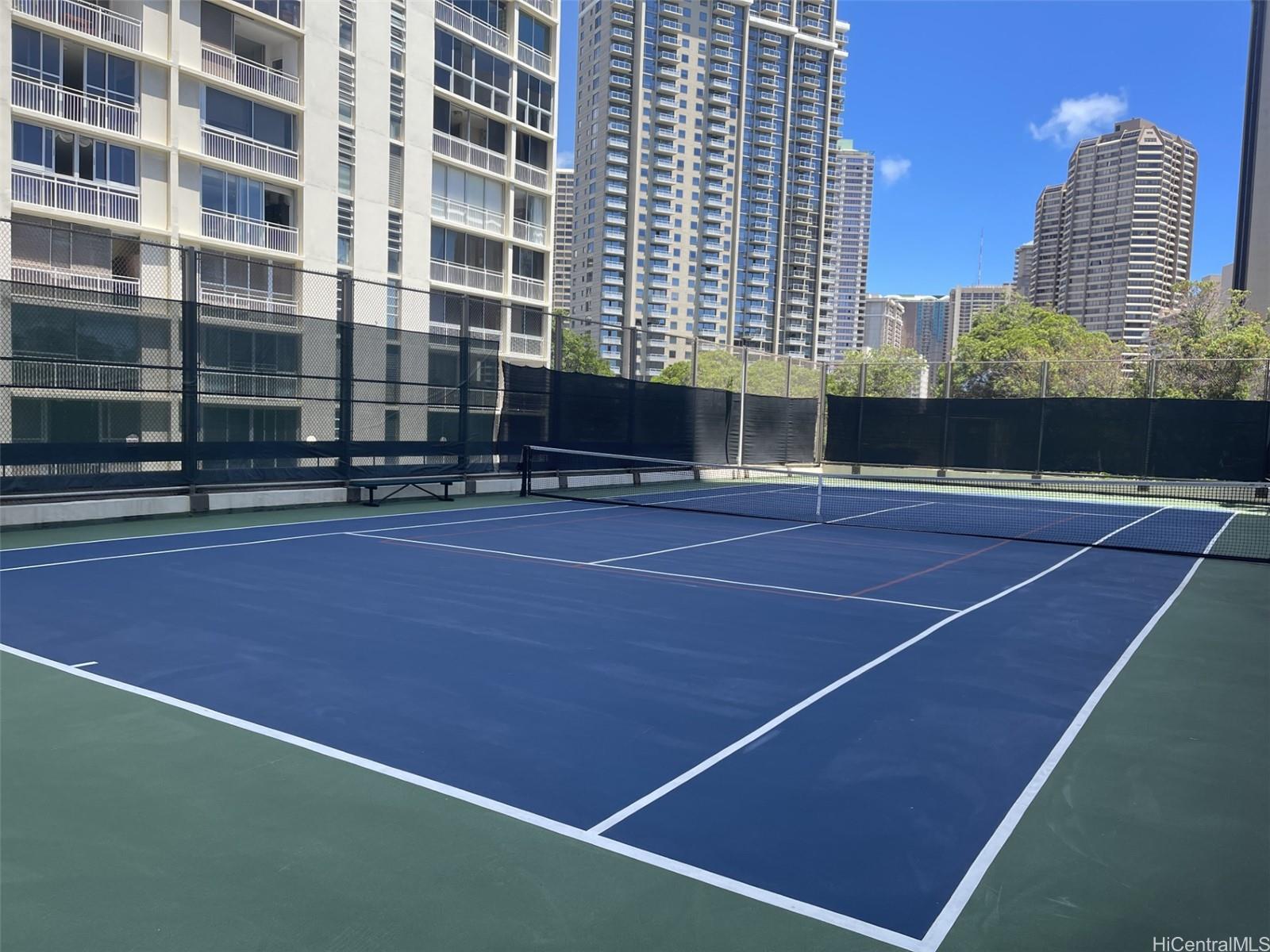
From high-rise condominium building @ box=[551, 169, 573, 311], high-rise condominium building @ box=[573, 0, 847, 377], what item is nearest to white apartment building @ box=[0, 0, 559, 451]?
high-rise condominium building @ box=[573, 0, 847, 377]

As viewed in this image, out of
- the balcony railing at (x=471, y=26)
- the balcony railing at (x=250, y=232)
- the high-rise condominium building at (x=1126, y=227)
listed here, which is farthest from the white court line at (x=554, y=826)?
the high-rise condominium building at (x=1126, y=227)

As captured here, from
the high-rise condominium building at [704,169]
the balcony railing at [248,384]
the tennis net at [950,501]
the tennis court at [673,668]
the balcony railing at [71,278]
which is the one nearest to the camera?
the tennis court at [673,668]

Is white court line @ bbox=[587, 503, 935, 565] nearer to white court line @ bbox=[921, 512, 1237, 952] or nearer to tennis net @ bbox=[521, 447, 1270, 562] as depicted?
tennis net @ bbox=[521, 447, 1270, 562]

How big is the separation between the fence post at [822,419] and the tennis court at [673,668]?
48.8ft

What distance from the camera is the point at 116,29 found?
1030 inches

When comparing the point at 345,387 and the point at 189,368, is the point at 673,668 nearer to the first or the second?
the point at 189,368

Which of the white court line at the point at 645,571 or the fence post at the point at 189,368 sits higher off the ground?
the fence post at the point at 189,368

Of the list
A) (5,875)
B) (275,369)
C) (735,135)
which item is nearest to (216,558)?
(275,369)

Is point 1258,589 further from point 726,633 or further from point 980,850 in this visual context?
point 980,850

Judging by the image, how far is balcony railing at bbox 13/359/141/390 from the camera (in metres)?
10.4

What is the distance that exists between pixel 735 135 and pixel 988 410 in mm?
113930

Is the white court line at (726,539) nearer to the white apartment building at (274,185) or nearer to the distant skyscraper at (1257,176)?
the white apartment building at (274,185)

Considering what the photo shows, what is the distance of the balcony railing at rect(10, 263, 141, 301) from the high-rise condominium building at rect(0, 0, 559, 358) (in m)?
0.09

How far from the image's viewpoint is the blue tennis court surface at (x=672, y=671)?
3.48 metres
